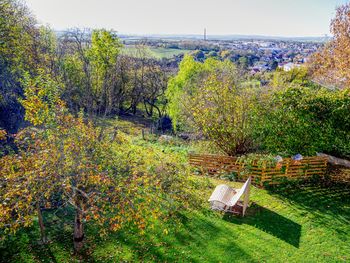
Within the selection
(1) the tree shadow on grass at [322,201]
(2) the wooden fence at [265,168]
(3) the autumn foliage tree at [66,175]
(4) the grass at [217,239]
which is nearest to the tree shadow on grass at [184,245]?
(4) the grass at [217,239]

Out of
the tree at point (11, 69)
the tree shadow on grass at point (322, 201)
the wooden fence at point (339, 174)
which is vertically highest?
the tree at point (11, 69)

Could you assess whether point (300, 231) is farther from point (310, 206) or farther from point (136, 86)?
point (136, 86)

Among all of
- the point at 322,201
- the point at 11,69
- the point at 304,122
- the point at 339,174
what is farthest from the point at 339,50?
the point at 11,69

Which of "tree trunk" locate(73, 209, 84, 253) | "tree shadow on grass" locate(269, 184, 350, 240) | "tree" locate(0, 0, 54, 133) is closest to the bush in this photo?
"tree shadow on grass" locate(269, 184, 350, 240)

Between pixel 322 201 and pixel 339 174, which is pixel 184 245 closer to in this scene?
pixel 322 201

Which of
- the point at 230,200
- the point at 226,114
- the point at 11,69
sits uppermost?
the point at 11,69

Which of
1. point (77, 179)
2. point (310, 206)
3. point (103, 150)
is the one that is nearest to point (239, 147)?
point (310, 206)

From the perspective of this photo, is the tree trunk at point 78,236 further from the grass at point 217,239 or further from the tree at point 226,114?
the tree at point 226,114
